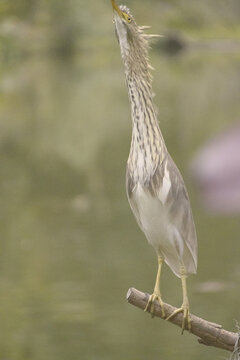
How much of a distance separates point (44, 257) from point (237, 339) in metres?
8.80

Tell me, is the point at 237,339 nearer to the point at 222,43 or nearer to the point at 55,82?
the point at 55,82

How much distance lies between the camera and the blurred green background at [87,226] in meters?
10.4

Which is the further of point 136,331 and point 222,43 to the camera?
point 222,43

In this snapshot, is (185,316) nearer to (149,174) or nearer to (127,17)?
(149,174)

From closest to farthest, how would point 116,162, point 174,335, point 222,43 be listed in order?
point 174,335
point 116,162
point 222,43

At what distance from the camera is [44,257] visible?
1395 centimetres

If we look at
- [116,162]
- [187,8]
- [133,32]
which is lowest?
[133,32]

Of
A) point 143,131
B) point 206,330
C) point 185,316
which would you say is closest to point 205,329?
point 206,330

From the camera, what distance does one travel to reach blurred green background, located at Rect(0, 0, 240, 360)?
10.4 meters

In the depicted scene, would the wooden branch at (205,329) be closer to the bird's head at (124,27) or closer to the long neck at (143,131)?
the long neck at (143,131)

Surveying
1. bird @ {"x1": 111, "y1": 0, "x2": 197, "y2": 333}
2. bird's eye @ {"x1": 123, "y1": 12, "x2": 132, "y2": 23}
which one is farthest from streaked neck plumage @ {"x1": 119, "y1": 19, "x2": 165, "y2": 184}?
bird's eye @ {"x1": 123, "y1": 12, "x2": 132, "y2": 23}

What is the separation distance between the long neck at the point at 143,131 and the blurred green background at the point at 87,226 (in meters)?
4.51

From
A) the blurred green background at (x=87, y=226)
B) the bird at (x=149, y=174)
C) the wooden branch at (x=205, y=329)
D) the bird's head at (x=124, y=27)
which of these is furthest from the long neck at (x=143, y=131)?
the blurred green background at (x=87, y=226)

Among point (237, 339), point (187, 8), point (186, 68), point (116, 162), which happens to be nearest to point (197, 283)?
point (237, 339)
